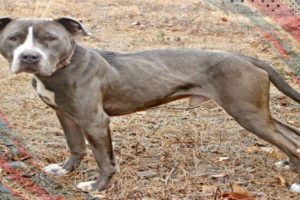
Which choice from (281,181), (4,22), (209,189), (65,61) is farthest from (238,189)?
(4,22)

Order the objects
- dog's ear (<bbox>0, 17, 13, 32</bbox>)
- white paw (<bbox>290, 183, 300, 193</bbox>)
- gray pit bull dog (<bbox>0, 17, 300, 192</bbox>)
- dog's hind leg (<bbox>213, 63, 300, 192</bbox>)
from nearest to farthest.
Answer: dog's ear (<bbox>0, 17, 13, 32</bbox>), gray pit bull dog (<bbox>0, 17, 300, 192</bbox>), dog's hind leg (<bbox>213, 63, 300, 192</bbox>), white paw (<bbox>290, 183, 300, 193</bbox>)

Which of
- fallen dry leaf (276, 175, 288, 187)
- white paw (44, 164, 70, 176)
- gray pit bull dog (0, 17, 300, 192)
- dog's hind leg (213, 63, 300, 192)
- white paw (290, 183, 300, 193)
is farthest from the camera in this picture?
white paw (44, 164, 70, 176)

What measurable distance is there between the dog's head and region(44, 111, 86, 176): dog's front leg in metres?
0.76

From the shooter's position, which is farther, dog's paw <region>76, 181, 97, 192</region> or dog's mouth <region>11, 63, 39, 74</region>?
dog's paw <region>76, 181, 97, 192</region>

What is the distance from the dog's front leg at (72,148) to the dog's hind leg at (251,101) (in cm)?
104

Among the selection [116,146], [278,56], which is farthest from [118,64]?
[278,56]

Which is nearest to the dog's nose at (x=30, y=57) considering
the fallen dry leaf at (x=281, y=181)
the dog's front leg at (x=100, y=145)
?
the dog's front leg at (x=100, y=145)

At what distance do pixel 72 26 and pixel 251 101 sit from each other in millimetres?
1289

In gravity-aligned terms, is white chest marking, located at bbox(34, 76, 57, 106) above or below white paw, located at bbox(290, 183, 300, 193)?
above

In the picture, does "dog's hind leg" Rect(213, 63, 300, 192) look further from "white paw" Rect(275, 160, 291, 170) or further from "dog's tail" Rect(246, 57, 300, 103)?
"white paw" Rect(275, 160, 291, 170)

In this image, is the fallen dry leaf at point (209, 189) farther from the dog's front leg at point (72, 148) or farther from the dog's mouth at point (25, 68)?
the dog's mouth at point (25, 68)

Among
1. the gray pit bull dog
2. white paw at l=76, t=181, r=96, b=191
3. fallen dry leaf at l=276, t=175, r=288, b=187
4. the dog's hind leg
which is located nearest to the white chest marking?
the gray pit bull dog

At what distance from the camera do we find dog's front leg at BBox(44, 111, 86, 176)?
4.80 meters

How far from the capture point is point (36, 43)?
4.01m
